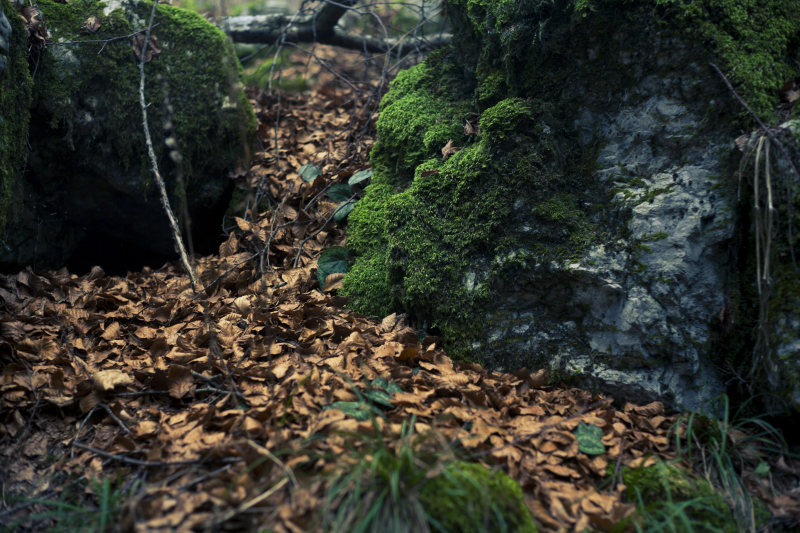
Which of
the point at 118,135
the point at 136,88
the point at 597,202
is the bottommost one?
the point at 597,202

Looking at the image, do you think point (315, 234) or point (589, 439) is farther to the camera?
point (315, 234)

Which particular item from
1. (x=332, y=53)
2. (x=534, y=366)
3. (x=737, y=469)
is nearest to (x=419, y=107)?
(x=534, y=366)

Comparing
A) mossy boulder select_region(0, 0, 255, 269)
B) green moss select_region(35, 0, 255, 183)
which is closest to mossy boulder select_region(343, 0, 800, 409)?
green moss select_region(35, 0, 255, 183)

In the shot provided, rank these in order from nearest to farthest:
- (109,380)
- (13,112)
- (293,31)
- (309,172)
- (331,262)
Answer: (109,380), (13,112), (331,262), (309,172), (293,31)

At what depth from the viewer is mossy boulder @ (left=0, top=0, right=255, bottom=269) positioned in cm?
380

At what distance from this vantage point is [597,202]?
2912 mm

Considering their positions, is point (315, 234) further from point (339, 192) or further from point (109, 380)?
point (109, 380)

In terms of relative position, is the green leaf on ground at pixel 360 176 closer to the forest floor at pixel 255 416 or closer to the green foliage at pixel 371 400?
the forest floor at pixel 255 416

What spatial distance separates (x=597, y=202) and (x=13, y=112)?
373 centimetres

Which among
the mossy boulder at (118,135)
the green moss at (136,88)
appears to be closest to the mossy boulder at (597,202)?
the green moss at (136,88)

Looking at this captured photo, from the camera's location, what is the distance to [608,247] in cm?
276

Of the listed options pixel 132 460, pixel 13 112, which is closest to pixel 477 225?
pixel 132 460

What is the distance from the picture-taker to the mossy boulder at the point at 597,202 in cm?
260

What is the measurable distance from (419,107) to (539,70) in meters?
1.06
